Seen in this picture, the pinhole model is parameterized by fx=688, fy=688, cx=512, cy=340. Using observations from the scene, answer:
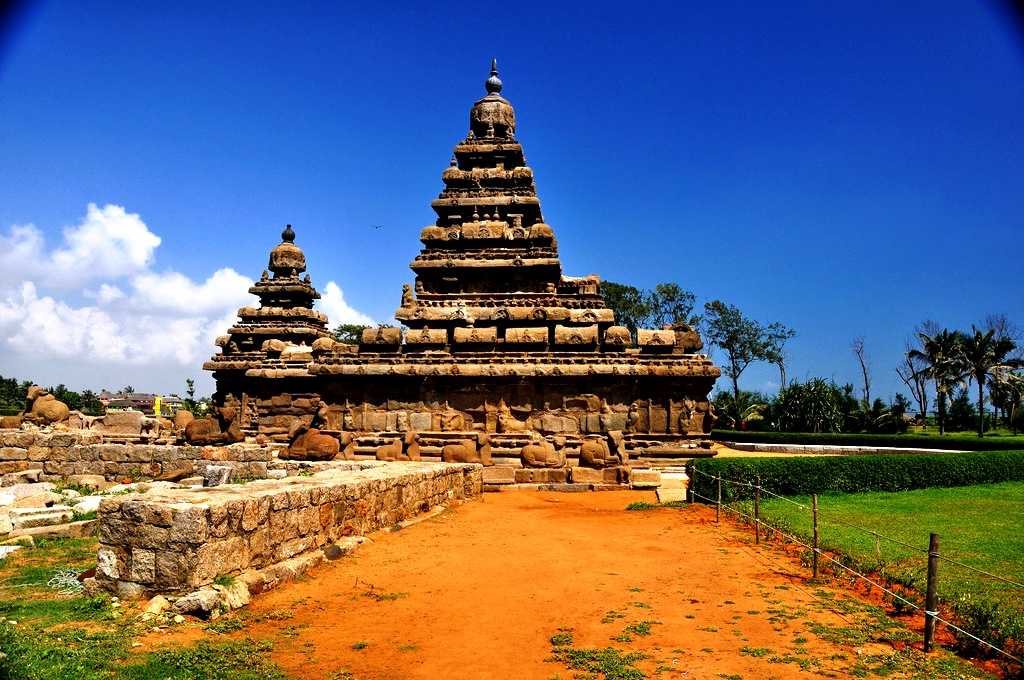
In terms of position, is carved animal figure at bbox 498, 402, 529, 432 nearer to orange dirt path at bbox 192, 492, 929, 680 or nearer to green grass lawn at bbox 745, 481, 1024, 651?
green grass lawn at bbox 745, 481, 1024, 651

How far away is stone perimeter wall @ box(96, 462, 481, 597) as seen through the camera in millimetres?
5539

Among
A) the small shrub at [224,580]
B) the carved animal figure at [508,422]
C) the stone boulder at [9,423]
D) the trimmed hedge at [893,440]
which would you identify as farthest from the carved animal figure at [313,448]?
the trimmed hedge at [893,440]

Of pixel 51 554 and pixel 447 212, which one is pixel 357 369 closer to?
pixel 447 212

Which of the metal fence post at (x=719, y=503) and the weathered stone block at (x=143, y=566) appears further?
the metal fence post at (x=719, y=503)

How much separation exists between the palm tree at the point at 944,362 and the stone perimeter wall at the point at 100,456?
1374 inches

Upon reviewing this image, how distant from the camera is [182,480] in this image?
40.7 ft

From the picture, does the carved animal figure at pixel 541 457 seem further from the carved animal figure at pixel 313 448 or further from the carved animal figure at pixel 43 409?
the carved animal figure at pixel 43 409

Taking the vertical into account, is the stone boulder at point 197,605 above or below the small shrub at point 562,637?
above

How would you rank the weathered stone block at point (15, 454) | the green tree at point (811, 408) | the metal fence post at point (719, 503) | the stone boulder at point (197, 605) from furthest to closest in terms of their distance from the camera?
the green tree at point (811, 408) → the weathered stone block at point (15, 454) → the metal fence post at point (719, 503) → the stone boulder at point (197, 605)

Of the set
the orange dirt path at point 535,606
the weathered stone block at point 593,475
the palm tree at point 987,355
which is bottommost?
the orange dirt path at point 535,606

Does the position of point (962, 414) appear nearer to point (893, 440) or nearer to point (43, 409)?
point (893, 440)

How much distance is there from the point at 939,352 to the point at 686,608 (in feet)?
127

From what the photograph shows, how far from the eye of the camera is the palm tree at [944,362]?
36.4m

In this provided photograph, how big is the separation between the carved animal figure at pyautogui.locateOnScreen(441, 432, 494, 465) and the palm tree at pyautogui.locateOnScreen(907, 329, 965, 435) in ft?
100
